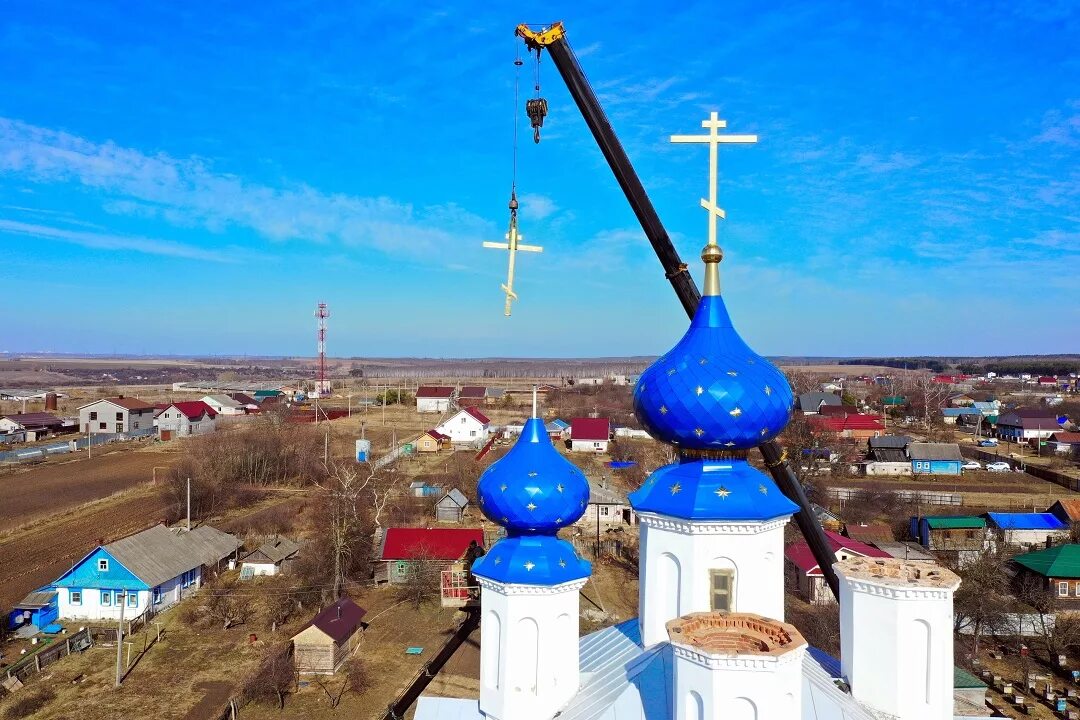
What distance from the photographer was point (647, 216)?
10055mm

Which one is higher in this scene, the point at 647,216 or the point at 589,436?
the point at 647,216

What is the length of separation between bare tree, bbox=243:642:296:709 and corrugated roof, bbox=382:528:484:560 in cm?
582

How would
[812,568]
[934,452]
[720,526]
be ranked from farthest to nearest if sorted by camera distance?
[934,452] → [812,568] → [720,526]

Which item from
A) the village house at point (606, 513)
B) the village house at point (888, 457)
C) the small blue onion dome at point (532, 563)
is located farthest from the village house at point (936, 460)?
the small blue onion dome at point (532, 563)

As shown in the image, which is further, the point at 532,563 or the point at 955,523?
the point at 955,523

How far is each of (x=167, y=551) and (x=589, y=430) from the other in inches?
1117

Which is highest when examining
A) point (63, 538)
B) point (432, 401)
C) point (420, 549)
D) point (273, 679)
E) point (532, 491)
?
point (532, 491)

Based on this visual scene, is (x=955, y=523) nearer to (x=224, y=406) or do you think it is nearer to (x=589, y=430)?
(x=589, y=430)

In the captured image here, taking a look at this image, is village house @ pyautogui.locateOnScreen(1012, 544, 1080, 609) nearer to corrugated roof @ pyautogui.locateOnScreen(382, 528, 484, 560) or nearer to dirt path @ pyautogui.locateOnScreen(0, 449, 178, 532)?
corrugated roof @ pyautogui.locateOnScreen(382, 528, 484, 560)

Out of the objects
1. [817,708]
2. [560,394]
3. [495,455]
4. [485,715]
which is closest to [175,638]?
[485,715]

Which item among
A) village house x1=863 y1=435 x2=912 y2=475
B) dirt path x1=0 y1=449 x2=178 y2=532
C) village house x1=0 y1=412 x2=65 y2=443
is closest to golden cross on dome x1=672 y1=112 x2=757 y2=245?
dirt path x1=0 y1=449 x2=178 y2=532

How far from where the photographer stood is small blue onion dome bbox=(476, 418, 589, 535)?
285 inches

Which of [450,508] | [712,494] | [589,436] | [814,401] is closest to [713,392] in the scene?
[712,494]

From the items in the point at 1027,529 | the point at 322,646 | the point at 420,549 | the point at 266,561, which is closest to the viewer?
the point at 322,646
